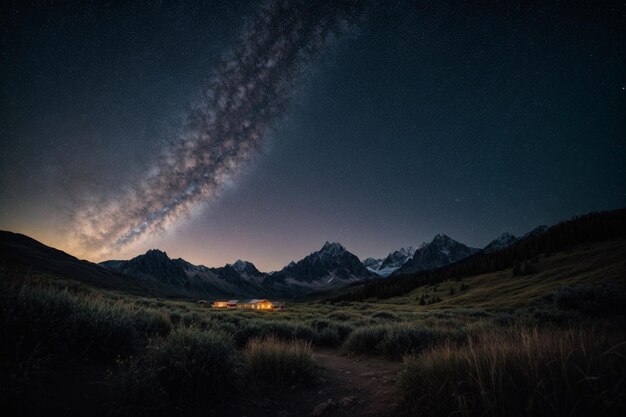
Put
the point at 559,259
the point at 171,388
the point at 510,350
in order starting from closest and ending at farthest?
the point at 510,350 < the point at 171,388 < the point at 559,259

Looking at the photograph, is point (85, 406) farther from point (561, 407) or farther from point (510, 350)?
point (510, 350)

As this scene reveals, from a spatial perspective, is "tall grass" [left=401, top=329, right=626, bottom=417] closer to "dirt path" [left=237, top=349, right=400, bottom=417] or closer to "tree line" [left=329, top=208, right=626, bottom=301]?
"dirt path" [left=237, top=349, right=400, bottom=417]

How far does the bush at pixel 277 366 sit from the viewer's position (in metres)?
5.86

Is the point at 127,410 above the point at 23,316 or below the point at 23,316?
below

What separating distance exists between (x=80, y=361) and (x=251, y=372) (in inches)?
120

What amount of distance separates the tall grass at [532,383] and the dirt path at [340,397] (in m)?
1.01

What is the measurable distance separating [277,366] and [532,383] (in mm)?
4835

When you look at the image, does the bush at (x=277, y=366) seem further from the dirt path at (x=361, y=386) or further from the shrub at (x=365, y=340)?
the shrub at (x=365, y=340)

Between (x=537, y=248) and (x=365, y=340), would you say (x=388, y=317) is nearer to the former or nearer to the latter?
(x=365, y=340)

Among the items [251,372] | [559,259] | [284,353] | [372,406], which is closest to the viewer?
[372,406]

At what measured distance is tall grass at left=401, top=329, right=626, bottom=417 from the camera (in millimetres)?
2350

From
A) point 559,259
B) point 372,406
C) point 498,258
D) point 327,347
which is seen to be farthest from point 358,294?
point 372,406

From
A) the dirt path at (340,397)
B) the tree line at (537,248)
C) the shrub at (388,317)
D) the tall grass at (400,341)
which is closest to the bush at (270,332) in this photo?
the tall grass at (400,341)

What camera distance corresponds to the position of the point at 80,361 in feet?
13.8
